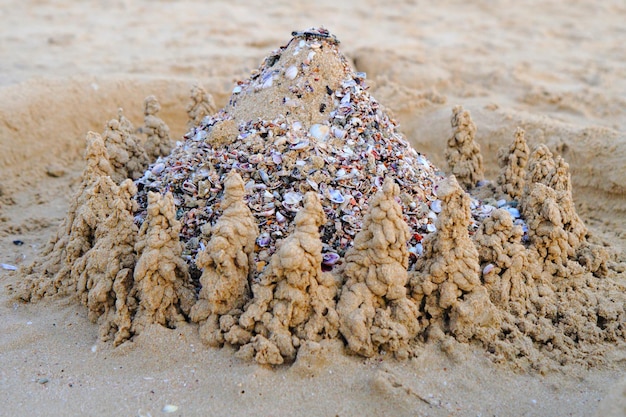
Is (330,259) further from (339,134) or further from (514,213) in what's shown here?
(514,213)

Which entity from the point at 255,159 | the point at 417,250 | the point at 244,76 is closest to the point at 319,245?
the point at 417,250

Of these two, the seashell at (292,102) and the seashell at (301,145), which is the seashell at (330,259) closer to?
the seashell at (301,145)

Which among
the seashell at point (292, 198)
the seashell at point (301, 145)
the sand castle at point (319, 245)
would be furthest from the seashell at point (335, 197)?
the seashell at point (301, 145)

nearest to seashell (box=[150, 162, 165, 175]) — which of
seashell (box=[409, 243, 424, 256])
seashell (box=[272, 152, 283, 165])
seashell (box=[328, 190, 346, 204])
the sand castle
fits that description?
the sand castle

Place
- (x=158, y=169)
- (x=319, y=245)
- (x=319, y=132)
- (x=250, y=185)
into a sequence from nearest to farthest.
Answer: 1. (x=319, y=245)
2. (x=250, y=185)
3. (x=319, y=132)
4. (x=158, y=169)

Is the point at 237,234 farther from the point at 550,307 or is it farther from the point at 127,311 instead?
the point at 550,307

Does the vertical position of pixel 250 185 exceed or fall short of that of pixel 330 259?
it exceeds it
